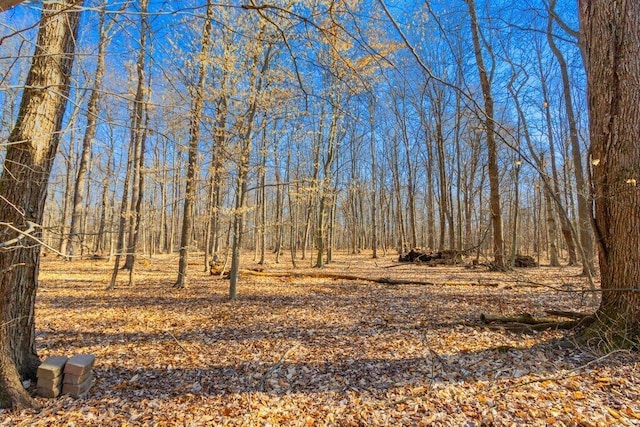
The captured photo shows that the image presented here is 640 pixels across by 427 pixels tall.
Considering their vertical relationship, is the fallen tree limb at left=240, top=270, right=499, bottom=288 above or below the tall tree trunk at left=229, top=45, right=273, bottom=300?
below

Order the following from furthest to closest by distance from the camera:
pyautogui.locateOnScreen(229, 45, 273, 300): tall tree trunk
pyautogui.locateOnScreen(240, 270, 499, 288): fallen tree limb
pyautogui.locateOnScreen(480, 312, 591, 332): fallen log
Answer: pyautogui.locateOnScreen(240, 270, 499, 288): fallen tree limb < pyautogui.locateOnScreen(229, 45, 273, 300): tall tree trunk < pyautogui.locateOnScreen(480, 312, 591, 332): fallen log

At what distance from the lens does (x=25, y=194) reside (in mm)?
2711

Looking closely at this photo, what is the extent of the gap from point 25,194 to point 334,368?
3236mm

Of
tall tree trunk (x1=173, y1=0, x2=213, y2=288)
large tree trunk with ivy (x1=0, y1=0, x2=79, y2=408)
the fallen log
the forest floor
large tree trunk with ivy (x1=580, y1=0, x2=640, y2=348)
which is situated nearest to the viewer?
the forest floor

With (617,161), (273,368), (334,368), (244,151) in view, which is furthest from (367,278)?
(617,161)

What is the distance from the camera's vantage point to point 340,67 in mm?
2639

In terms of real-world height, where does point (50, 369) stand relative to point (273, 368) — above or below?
above

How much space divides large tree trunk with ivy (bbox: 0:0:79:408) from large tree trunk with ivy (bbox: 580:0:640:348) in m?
5.10

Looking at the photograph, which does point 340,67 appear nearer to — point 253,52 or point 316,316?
point 316,316

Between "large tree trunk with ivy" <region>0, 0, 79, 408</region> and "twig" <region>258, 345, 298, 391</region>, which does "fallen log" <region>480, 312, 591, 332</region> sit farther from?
"large tree trunk with ivy" <region>0, 0, 79, 408</region>

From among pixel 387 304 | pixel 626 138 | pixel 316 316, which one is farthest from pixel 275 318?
pixel 626 138

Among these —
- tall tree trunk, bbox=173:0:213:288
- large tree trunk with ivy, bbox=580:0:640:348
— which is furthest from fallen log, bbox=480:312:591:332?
tall tree trunk, bbox=173:0:213:288

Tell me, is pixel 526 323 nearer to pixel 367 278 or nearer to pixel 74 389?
pixel 74 389

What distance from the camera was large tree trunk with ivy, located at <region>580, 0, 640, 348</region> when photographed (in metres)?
3.27
